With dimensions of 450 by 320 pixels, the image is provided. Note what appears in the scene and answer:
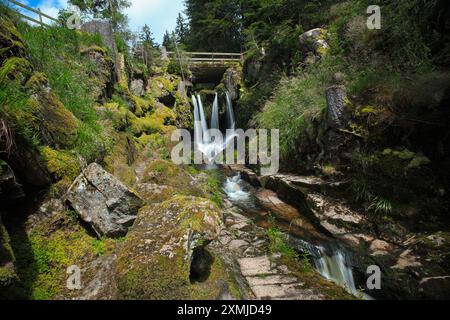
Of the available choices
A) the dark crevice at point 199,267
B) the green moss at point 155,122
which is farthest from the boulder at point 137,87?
the dark crevice at point 199,267

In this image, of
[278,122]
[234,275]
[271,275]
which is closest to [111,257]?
[234,275]

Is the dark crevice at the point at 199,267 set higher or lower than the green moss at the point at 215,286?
higher

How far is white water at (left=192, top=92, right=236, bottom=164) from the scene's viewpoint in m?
14.5

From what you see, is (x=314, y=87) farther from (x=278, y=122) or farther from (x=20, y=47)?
(x=20, y=47)

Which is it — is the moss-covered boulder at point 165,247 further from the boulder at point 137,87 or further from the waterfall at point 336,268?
the boulder at point 137,87

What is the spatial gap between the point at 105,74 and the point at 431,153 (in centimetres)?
883

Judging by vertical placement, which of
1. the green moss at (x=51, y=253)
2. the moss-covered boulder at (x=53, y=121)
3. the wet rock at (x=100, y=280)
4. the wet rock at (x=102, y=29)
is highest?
the wet rock at (x=102, y=29)

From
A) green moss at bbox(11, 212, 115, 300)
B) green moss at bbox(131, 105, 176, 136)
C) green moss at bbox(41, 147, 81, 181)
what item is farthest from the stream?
green moss at bbox(131, 105, 176, 136)

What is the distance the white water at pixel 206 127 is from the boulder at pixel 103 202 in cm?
1040

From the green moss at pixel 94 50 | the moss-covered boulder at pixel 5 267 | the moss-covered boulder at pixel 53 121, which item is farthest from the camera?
the green moss at pixel 94 50

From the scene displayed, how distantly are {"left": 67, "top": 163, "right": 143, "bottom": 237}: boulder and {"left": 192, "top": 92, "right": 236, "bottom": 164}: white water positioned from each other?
10.4 meters

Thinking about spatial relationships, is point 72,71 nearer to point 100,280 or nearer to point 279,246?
point 100,280

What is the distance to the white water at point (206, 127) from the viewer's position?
1447 cm

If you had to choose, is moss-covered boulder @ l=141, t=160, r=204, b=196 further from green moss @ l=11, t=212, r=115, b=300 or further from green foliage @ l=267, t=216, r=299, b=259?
green moss @ l=11, t=212, r=115, b=300
